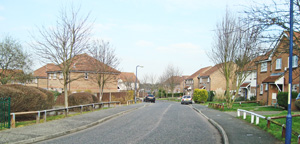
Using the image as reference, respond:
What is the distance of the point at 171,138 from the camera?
959 centimetres

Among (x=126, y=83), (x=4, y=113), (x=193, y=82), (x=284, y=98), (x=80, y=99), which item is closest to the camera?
(x=4, y=113)

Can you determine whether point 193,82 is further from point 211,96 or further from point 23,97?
point 23,97

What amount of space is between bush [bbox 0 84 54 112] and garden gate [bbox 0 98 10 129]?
1.15 metres

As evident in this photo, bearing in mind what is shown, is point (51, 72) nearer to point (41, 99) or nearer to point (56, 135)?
point (41, 99)

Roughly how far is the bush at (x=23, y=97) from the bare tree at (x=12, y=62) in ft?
44.0

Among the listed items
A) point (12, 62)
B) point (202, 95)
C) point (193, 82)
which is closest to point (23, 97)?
point (12, 62)

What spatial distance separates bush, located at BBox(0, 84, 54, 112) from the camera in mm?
12383

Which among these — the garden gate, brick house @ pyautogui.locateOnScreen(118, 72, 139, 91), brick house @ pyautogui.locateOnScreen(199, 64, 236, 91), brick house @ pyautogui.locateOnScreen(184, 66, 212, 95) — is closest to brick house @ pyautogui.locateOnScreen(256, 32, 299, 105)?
the garden gate

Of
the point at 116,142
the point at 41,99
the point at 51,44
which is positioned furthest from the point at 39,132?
the point at 51,44

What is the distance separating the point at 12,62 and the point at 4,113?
1816 centimetres

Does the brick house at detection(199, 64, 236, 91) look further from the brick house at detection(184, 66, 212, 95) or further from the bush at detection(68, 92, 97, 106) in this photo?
the bush at detection(68, 92, 97, 106)

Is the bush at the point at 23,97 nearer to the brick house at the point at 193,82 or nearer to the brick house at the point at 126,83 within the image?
the brick house at the point at 126,83

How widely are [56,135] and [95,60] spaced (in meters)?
20.0

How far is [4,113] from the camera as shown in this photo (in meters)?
10.7
